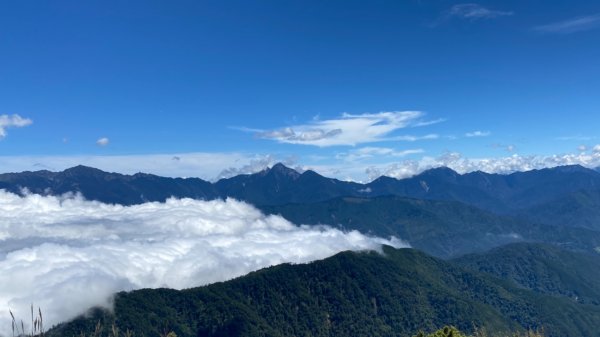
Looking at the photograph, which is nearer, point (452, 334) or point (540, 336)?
point (540, 336)

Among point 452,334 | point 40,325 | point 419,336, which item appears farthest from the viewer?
point 419,336

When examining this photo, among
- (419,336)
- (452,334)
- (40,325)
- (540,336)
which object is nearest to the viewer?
(40,325)

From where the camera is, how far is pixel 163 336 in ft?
94.1

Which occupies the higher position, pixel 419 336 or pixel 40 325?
pixel 40 325

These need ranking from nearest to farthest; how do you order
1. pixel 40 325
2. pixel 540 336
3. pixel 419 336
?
pixel 40 325, pixel 540 336, pixel 419 336

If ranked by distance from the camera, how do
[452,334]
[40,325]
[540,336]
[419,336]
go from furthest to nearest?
[419,336] < [452,334] < [540,336] < [40,325]

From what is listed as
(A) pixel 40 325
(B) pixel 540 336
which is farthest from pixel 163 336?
(B) pixel 540 336

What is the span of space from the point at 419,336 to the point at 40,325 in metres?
80.1

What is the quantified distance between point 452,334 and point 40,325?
76847mm

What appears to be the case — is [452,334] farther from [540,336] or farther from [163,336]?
[163,336]

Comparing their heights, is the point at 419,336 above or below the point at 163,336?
below

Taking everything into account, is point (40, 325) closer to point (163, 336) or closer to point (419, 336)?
point (163, 336)

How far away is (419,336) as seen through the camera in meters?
93.5

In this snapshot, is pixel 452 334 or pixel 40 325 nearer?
pixel 40 325
